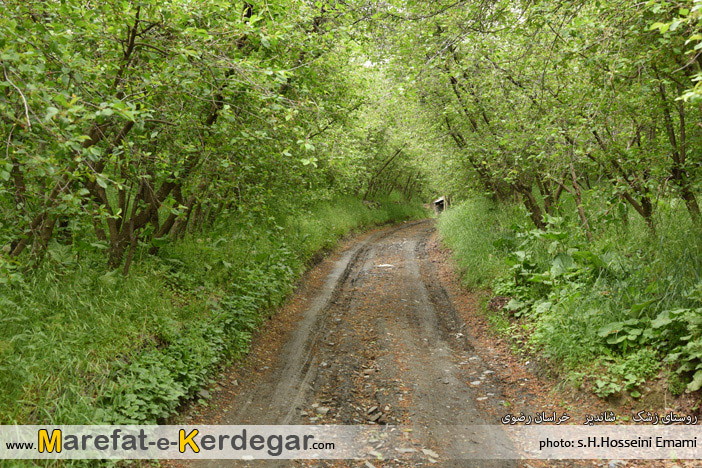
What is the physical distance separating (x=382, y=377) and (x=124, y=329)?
356 cm

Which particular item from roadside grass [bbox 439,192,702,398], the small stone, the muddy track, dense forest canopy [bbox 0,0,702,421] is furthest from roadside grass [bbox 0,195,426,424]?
roadside grass [bbox 439,192,702,398]

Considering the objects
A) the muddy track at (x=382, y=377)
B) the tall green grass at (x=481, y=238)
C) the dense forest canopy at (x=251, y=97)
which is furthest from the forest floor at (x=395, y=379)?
the dense forest canopy at (x=251, y=97)

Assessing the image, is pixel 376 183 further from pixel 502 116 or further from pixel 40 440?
pixel 40 440

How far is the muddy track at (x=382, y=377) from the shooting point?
5.11 meters

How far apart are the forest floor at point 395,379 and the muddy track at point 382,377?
2 centimetres

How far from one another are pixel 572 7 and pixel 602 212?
2.93 m

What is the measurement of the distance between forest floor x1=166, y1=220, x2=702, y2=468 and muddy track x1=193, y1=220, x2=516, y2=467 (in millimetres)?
17

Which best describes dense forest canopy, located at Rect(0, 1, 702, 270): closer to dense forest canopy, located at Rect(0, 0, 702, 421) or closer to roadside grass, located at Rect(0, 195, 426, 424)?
dense forest canopy, located at Rect(0, 0, 702, 421)

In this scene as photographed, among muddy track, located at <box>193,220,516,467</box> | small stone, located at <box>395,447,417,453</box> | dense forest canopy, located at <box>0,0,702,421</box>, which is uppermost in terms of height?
dense forest canopy, located at <box>0,0,702,421</box>

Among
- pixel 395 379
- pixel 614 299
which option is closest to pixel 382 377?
pixel 395 379

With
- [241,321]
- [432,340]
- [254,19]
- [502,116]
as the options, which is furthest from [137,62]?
[502,116]

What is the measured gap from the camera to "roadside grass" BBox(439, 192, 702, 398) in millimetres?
5066

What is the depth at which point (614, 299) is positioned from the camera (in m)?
6.07

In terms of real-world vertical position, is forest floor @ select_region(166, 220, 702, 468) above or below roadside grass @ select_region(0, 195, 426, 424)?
below
